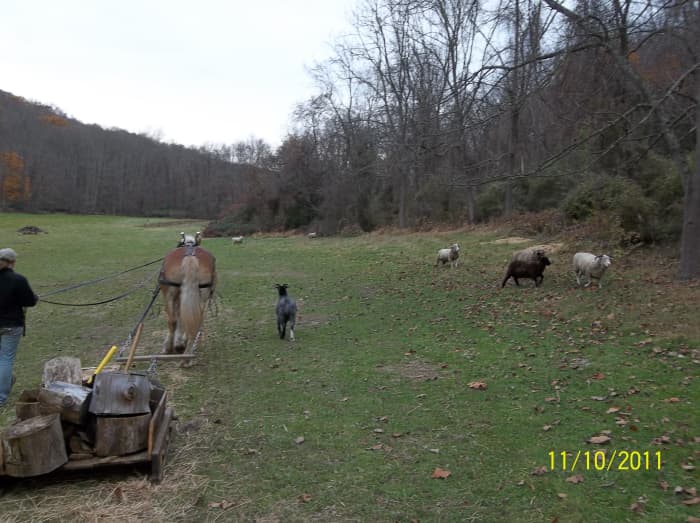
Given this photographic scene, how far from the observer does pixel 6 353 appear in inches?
250

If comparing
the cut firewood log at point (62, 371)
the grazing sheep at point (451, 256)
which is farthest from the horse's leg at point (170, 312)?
the grazing sheep at point (451, 256)

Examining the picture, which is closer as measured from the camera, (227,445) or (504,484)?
(504,484)

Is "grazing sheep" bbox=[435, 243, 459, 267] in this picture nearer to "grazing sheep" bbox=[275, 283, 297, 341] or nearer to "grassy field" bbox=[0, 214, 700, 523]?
"grassy field" bbox=[0, 214, 700, 523]

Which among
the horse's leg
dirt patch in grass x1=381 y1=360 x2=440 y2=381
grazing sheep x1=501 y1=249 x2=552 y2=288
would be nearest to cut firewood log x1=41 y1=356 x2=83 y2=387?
the horse's leg

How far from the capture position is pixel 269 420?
6.19 meters

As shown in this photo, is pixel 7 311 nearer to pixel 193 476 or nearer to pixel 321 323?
pixel 193 476

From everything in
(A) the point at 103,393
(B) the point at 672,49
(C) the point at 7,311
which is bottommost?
(A) the point at 103,393

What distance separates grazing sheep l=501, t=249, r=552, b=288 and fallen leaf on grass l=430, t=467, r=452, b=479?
960 cm

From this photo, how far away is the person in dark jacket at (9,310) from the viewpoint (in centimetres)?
622

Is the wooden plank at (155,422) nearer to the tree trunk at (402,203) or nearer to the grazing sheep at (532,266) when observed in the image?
the grazing sheep at (532,266)

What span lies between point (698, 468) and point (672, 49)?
10805 mm

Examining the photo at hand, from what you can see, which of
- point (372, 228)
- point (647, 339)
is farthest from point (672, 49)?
point (372, 228)
